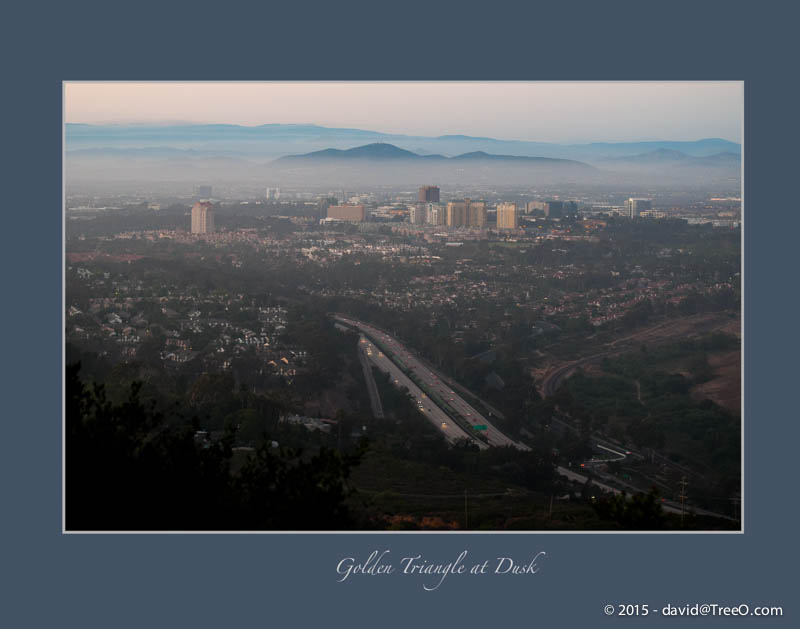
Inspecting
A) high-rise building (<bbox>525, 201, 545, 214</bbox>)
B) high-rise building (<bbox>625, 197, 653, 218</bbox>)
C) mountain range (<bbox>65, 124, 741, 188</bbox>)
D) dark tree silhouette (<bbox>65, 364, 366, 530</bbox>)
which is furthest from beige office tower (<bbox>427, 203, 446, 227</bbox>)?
dark tree silhouette (<bbox>65, 364, 366, 530</bbox>)

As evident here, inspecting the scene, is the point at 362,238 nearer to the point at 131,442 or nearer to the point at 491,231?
the point at 491,231

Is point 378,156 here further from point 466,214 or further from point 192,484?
point 192,484

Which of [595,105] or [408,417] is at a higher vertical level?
[595,105]

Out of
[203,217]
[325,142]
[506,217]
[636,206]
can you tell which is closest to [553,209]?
[506,217]

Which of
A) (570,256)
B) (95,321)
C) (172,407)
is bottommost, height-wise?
(172,407)

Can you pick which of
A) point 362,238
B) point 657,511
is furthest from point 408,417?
point 657,511

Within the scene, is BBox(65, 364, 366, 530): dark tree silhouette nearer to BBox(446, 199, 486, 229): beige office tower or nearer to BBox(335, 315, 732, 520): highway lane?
BBox(335, 315, 732, 520): highway lane

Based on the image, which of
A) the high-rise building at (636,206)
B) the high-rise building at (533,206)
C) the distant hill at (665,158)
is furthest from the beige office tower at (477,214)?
the high-rise building at (636,206)

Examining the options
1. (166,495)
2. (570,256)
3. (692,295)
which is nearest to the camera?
(166,495)
